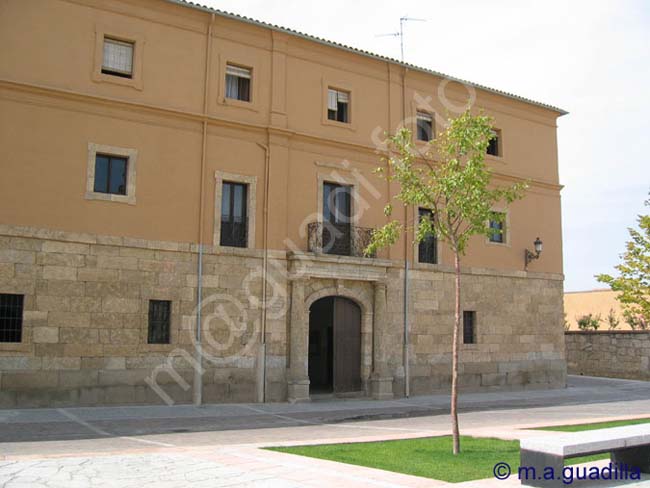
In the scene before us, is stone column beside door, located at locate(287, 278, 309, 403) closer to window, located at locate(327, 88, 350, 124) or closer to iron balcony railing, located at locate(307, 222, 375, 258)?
iron balcony railing, located at locate(307, 222, 375, 258)

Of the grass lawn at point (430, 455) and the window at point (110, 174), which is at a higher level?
the window at point (110, 174)

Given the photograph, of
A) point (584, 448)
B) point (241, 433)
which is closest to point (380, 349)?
point (241, 433)

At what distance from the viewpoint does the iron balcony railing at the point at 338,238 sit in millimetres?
16906


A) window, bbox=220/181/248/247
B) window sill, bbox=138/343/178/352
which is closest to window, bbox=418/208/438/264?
window, bbox=220/181/248/247

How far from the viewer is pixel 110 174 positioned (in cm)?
1489

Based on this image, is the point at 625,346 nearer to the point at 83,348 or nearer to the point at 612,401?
the point at 612,401

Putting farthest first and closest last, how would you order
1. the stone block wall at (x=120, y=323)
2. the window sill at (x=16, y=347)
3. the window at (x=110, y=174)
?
1. the window at (x=110, y=174)
2. the stone block wall at (x=120, y=323)
3. the window sill at (x=16, y=347)

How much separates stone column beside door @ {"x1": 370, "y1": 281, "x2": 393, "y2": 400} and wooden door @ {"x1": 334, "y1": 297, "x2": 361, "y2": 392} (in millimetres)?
431

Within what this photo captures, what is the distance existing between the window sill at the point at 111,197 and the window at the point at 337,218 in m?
4.83

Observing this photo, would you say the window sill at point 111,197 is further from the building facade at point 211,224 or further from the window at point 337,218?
the window at point 337,218

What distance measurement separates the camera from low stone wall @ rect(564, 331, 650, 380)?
24266mm

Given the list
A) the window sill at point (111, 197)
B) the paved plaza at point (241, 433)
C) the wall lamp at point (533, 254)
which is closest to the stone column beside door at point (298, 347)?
the paved plaza at point (241, 433)

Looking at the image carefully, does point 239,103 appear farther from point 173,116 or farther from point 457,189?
point 457,189

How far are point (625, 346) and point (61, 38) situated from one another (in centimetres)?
2103
